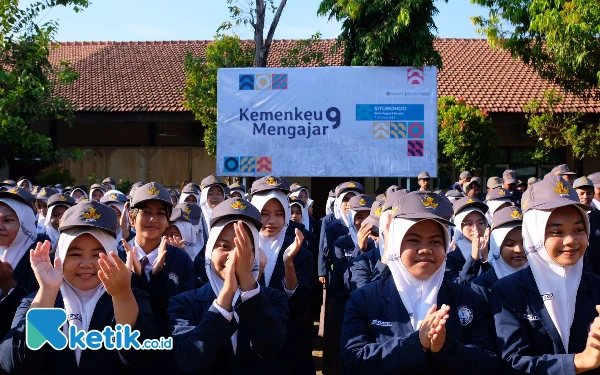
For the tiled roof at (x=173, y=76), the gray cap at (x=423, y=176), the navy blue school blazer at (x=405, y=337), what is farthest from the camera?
the tiled roof at (x=173, y=76)

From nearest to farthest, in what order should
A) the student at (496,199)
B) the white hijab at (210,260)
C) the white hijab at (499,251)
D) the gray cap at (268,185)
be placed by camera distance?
the white hijab at (210,260) < the white hijab at (499,251) < the gray cap at (268,185) < the student at (496,199)

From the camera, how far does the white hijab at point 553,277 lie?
3.00 metres

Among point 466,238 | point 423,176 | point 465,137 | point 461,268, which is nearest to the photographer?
point 461,268

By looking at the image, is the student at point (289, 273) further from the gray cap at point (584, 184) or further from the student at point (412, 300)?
the gray cap at point (584, 184)

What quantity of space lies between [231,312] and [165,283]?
1132 millimetres

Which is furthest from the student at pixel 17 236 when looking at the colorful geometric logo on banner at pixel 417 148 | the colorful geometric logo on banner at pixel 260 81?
the colorful geometric logo on banner at pixel 417 148

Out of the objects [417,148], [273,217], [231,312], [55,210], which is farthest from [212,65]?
[231,312]

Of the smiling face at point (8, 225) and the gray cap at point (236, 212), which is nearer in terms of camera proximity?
the gray cap at point (236, 212)

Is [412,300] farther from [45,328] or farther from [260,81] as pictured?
[260,81]

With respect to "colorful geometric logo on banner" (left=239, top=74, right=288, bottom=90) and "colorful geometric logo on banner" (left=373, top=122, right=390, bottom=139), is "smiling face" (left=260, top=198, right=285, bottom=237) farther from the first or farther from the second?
"colorful geometric logo on banner" (left=239, top=74, right=288, bottom=90)

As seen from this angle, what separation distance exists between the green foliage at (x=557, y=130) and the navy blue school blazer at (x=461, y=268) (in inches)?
554

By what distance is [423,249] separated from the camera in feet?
10.1

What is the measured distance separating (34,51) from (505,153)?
14664 millimetres

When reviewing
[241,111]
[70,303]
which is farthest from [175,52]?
[70,303]
